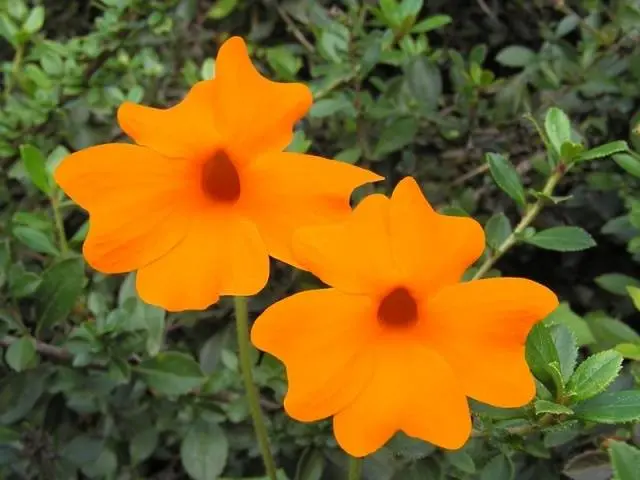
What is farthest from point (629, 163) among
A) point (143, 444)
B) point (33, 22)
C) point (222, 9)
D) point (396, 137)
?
point (33, 22)

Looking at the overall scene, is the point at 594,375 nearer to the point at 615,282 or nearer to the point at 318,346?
the point at 318,346

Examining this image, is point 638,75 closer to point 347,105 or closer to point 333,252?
point 347,105

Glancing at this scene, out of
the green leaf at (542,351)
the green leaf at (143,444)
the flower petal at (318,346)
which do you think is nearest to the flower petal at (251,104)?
the flower petal at (318,346)

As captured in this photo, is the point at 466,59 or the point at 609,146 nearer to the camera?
the point at 609,146

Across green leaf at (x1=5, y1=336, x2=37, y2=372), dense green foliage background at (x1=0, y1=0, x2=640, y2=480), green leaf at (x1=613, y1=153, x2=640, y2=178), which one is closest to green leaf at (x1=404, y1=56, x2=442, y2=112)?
dense green foliage background at (x1=0, y1=0, x2=640, y2=480)

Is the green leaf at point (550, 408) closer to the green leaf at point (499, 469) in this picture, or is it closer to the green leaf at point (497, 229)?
the green leaf at point (499, 469)

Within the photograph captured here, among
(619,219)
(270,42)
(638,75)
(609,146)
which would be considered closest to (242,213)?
(609,146)

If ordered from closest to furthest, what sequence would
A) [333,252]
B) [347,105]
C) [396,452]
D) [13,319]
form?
[333,252] → [396,452] → [13,319] → [347,105]
